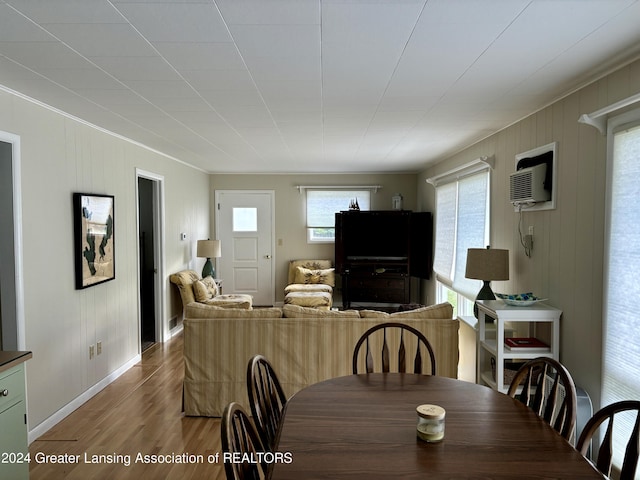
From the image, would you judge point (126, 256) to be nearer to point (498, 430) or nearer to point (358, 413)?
point (358, 413)

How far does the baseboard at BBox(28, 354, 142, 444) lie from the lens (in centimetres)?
296

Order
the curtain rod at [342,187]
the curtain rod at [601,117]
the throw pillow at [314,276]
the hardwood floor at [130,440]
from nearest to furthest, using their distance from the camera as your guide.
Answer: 1. the curtain rod at [601,117]
2. the hardwood floor at [130,440]
3. the throw pillow at [314,276]
4. the curtain rod at [342,187]

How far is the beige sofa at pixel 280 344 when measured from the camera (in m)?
3.19

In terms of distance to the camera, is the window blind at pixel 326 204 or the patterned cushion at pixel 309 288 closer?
the patterned cushion at pixel 309 288

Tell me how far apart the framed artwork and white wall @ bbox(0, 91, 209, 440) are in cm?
6

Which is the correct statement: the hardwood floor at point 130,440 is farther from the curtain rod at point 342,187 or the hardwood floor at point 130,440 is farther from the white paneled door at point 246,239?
the curtain rod at point 342,187

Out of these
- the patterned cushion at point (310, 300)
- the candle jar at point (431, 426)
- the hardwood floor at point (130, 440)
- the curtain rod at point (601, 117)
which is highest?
the curtain rod at point (601, 117)

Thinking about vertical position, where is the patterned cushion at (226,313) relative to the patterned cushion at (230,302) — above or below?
above

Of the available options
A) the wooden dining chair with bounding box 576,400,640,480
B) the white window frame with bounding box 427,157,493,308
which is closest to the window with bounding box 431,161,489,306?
the white window frame with bounding box 427,157,493,308

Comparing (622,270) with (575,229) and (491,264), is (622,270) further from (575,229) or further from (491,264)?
(491,264)

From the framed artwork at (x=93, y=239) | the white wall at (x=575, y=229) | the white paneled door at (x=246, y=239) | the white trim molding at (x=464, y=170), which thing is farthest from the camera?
the white paneled door at (x=246, y=239)

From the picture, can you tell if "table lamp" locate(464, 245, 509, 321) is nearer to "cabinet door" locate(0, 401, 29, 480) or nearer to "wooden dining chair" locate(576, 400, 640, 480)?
"wooden dining chair" locate(576, 400, 640, 480)

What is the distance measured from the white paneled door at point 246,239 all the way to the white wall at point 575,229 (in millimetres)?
4777

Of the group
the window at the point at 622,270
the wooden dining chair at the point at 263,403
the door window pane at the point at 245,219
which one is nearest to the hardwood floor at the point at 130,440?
the wooden dining chair at the point at 263,403
